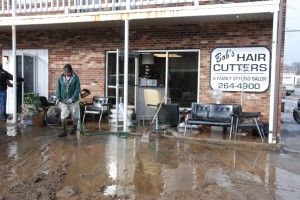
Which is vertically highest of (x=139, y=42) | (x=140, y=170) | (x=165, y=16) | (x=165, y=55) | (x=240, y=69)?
(x=165, y=16)

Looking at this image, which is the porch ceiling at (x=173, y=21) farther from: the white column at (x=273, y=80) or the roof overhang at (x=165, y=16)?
the white column at (x=273, y=80)

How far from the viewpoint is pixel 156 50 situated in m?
10.2

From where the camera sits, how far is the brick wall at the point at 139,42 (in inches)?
362

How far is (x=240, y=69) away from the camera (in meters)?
9.34

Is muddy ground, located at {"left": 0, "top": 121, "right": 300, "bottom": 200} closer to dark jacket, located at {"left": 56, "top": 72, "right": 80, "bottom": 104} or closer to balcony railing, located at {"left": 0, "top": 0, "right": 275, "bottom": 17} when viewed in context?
dark jacket, located at {"left": 56, "top": 72, "right": 80, "bottom": 104}

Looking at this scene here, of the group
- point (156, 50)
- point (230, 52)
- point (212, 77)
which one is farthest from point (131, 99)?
point (230, 52)

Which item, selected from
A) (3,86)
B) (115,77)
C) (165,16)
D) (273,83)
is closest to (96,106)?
(115,77)

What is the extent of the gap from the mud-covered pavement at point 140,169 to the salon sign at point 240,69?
1913mm

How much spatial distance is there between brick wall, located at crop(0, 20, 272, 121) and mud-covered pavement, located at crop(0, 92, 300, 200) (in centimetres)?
263

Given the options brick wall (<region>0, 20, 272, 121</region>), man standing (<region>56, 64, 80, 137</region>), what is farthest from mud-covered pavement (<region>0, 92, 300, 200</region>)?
brick wall (<region>0, 20, 272, 121</region>)

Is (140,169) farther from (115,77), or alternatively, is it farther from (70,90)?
(115,77)

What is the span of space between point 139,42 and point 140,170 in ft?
18.1

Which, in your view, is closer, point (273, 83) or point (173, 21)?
point (273, 83)

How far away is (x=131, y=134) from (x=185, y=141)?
143cm
